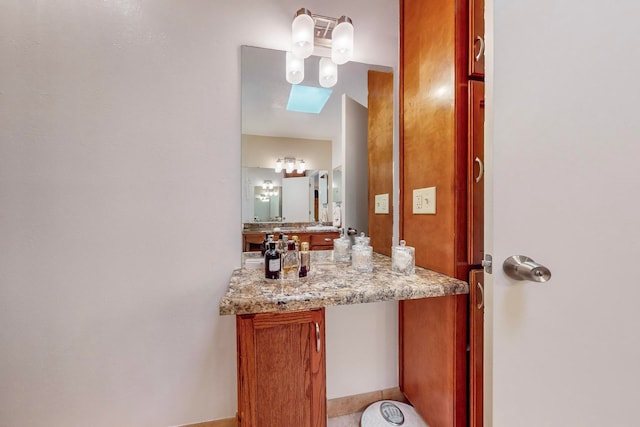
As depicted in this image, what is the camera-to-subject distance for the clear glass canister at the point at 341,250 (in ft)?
4.30

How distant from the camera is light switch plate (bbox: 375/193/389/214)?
138 centimetres

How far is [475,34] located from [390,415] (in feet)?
5.71

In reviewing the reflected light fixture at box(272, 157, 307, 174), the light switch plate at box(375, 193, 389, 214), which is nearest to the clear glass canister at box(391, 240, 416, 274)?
the light switch plate at box(375, 193, 389, 214)

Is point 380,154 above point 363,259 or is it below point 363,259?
above

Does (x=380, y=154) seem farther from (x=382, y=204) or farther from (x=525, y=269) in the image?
(x=525, y=269)

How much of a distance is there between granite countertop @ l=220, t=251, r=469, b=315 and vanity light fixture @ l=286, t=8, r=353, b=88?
96 cm

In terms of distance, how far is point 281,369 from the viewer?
0.85 meters

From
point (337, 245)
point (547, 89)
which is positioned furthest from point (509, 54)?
point (337, 245)

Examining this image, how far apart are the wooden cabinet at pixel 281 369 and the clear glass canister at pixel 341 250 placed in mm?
463

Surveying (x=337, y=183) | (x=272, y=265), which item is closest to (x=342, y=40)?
(x=337, y=183)

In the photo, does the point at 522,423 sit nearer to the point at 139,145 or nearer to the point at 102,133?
the point at 139,145

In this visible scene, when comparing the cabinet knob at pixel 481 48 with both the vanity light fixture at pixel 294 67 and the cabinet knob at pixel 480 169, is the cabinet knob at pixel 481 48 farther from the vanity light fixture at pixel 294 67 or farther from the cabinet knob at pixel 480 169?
the vanity light fixture at pixel 294 67

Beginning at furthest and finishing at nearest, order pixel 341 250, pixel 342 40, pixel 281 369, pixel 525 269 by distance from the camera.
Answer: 1. pixel 341 250
2. pixel 342 40
3. pixel 281 369
4. pixel 525 269

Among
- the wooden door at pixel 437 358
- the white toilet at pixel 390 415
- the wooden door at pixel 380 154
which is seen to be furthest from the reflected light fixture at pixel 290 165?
the white toilet at pixel 390 415
